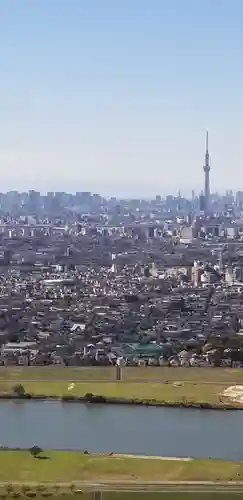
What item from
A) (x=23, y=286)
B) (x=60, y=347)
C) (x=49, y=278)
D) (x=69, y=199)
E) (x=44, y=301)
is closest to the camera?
(x=60, y=347)

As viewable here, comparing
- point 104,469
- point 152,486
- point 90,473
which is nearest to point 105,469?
point 104,469

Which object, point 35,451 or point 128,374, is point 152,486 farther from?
point 128,374

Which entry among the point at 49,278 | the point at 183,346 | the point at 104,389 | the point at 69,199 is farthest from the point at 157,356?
the point at 69,199

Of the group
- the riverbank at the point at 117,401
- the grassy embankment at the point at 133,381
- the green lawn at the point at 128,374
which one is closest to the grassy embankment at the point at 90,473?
the riverbank at the point at 117,401

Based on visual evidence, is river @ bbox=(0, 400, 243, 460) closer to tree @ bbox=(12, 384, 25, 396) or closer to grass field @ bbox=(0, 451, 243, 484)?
tree @ bbox=(12, 384, 25, 396)

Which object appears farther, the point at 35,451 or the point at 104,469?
the point at 35,451

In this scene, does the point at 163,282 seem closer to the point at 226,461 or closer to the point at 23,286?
the point at 23,286
